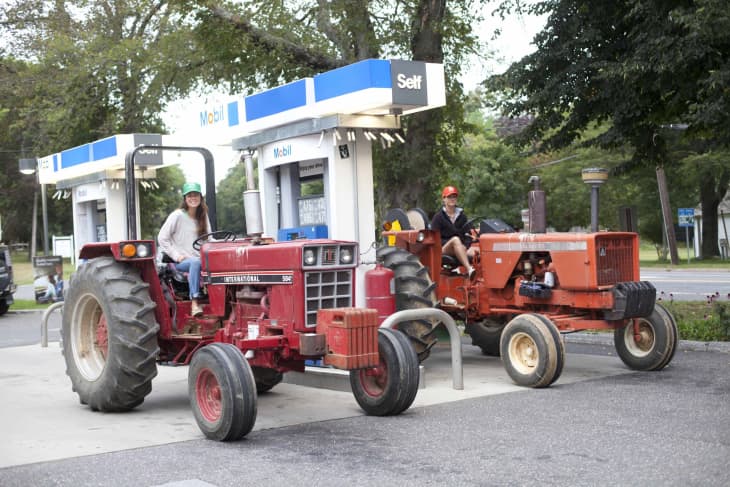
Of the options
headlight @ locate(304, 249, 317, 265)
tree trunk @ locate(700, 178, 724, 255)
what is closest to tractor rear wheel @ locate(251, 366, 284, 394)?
headlight @ locate(304, 249, 317, 265)

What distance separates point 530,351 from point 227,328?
3.12 metres

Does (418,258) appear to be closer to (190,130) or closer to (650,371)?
(650,371)

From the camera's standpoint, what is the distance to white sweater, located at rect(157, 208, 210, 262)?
897cm

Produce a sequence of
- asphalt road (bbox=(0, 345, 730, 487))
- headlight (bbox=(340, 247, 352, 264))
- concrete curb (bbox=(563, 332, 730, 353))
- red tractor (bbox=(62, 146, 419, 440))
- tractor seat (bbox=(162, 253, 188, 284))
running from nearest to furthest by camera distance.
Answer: asphalt road (bbox=(0, 345, 730, 487)), red tractor (bbox=(62, 146, 419, 440)), headlight (bbox=(340, 247, 352, 264)), tractor seat (bbox=(162, 253, 188, 284)), concrete curb (bbox=(563, 332, 730, 353))

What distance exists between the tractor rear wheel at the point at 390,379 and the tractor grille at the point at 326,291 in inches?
16.6

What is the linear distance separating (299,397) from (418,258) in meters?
2.65

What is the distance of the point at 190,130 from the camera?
15508 mm

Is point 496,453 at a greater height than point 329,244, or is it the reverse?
point 329,244

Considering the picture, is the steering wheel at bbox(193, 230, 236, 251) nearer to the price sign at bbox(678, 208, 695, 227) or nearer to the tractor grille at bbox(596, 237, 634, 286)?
the tractor grille at bbox(596, 237, 634, 286)

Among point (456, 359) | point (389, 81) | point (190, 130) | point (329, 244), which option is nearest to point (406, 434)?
point (329, 244)

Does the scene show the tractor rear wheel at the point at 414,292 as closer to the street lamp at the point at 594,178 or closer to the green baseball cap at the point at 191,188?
the street lamp at the point at 594,178

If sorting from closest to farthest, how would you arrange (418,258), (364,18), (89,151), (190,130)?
1. (418,258)
2. (190,130)
3. (364,18)
4. (89,151)

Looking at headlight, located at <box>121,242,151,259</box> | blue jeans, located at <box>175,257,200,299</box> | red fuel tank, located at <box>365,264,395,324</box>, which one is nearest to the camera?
headlight, located at <box>121,242,151,259</box>

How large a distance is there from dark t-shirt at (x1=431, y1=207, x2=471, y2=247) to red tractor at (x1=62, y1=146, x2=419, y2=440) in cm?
320
